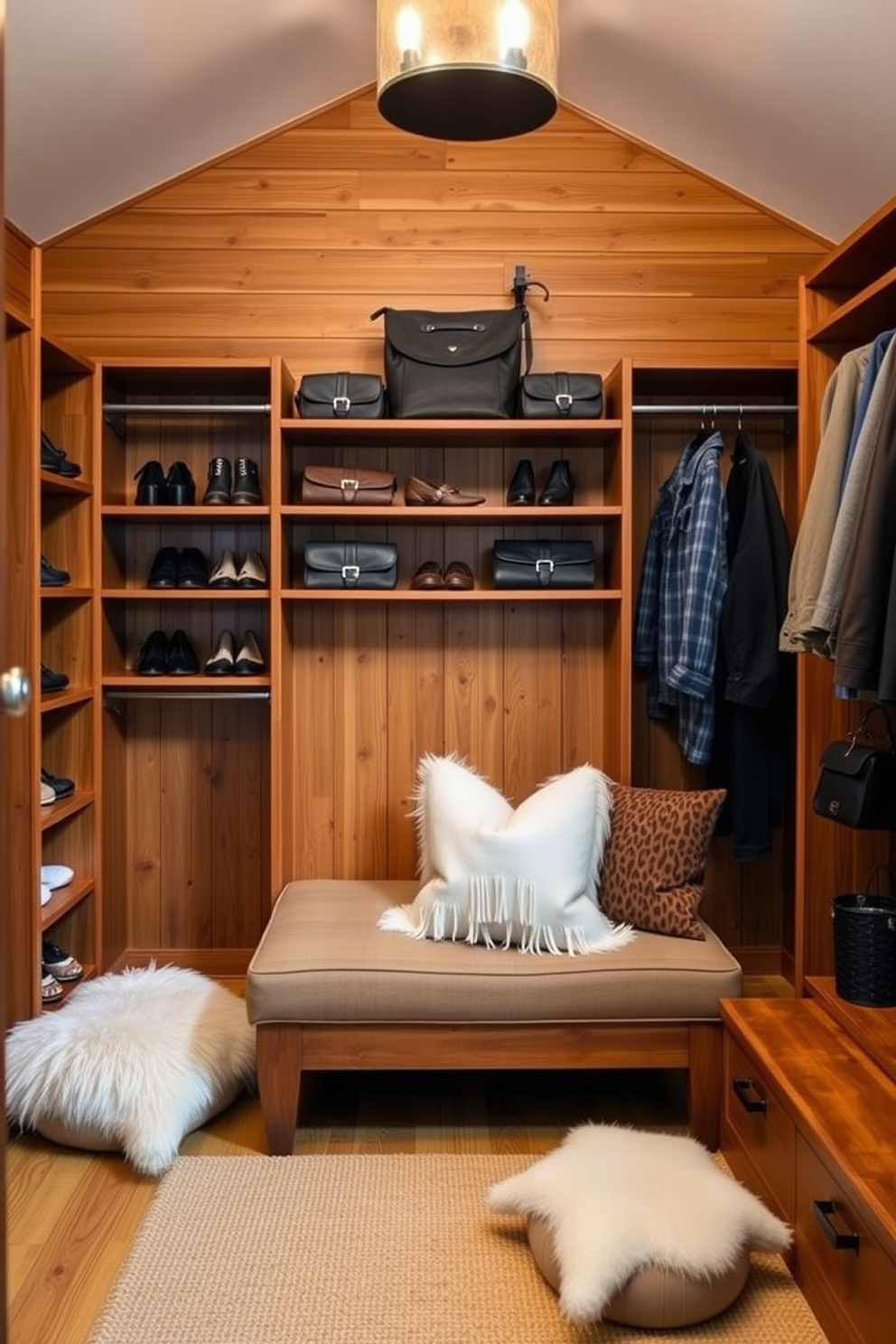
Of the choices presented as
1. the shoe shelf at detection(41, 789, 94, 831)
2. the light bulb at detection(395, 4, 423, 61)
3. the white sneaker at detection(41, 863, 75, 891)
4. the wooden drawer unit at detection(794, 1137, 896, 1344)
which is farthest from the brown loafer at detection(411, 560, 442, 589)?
the wooden drawer unit at detection(794, 1137, 896, 1344)

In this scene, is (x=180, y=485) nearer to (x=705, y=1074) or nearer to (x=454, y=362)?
(x=454, y=362)

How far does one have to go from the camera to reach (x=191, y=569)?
3.74 meters

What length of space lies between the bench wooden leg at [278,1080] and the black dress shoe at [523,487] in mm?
1695

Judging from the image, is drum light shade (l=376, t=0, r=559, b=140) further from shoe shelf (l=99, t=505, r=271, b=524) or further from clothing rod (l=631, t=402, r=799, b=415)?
shoe shelf (l=99, t=505, r=271, b=524)

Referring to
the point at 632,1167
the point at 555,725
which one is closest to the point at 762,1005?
the point at 632,1167

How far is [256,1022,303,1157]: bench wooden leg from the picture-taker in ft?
9.19

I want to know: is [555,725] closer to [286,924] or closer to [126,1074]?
[286,924]

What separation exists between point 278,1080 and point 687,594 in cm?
173

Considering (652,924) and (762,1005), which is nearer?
(762,1005)

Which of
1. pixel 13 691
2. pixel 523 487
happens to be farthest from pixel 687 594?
pixel 13 691

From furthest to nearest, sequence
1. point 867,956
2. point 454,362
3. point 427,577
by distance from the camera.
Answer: point 427,577, point 454,362, point 867,956

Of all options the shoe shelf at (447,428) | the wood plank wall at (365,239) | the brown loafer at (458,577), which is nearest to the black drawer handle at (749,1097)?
the brown loafer at (458,577)

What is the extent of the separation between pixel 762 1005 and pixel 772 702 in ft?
3.47

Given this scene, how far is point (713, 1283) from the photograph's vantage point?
6.90 ft
